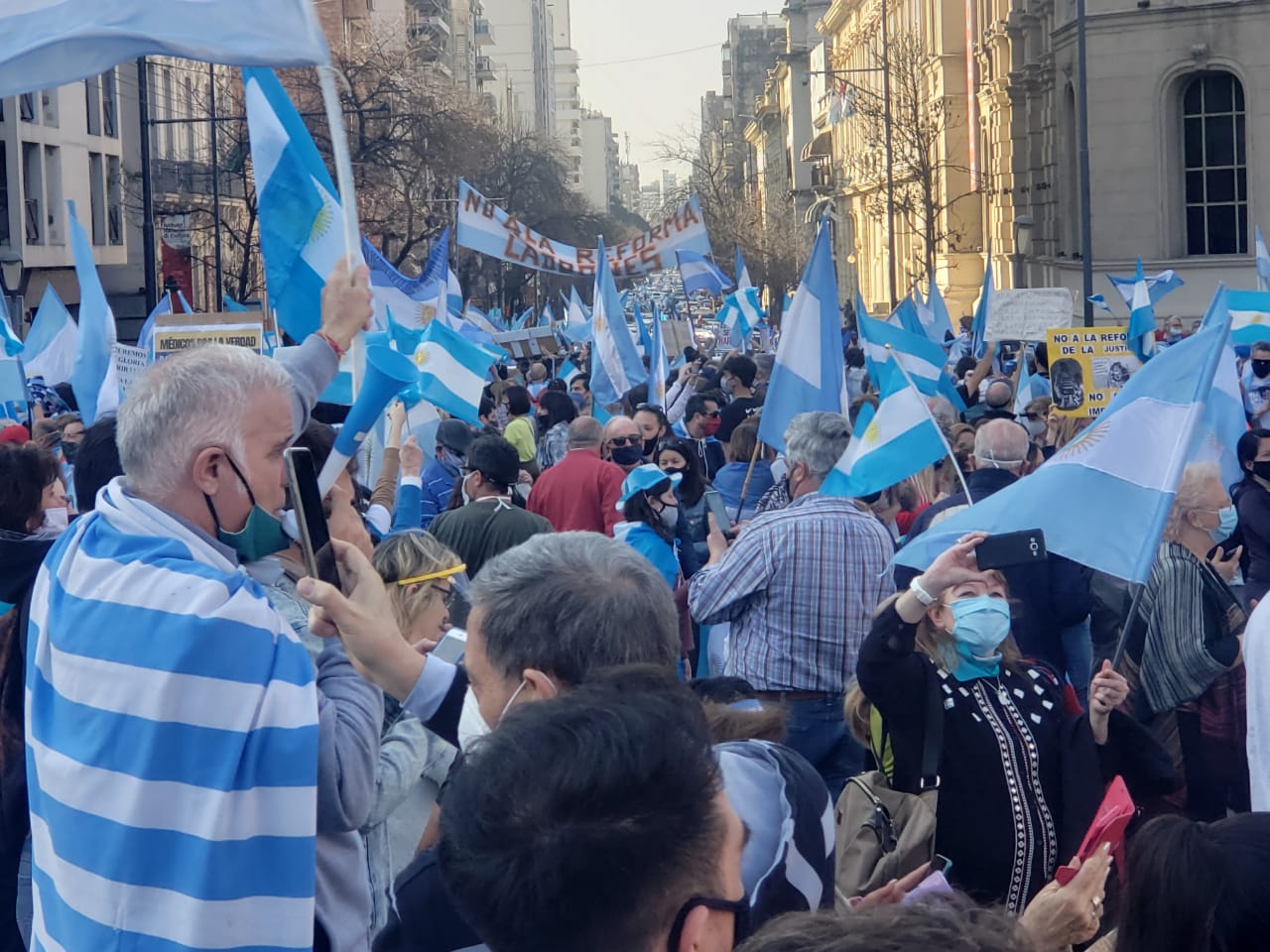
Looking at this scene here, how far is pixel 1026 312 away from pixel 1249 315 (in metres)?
3.53

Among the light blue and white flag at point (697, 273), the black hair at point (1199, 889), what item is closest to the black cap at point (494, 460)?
the black hair at point (1199, 889)

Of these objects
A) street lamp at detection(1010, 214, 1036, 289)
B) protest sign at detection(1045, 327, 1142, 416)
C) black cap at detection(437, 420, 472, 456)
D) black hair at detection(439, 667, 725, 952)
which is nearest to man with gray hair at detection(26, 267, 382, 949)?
black hair at detection(439, 667, 725, 952)

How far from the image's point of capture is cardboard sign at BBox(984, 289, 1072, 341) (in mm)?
18516

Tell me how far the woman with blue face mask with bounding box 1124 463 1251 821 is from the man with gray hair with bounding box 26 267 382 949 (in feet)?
10.9

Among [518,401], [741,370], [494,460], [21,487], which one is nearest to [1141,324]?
[741,370]

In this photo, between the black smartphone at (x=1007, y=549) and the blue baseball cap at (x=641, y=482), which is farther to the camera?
the blue baseball cap at (x=641, y=482)

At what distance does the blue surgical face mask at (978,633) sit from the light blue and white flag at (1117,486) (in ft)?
1.09

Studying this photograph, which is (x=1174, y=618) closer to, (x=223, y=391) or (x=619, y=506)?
(x=619, y=506)

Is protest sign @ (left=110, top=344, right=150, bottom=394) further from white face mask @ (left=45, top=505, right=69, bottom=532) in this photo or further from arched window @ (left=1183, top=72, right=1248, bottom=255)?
arched window @ (left=1183, top=72, right=1248, bottom=255)

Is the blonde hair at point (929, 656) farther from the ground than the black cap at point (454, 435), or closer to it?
closer to it

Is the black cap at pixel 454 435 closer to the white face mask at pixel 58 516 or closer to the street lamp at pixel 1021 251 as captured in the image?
the white face mask at pixel 58 516

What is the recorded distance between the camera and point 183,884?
2670 millimetres

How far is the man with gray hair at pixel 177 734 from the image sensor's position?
2.67 m

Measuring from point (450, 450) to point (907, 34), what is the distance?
3767 centimetres
